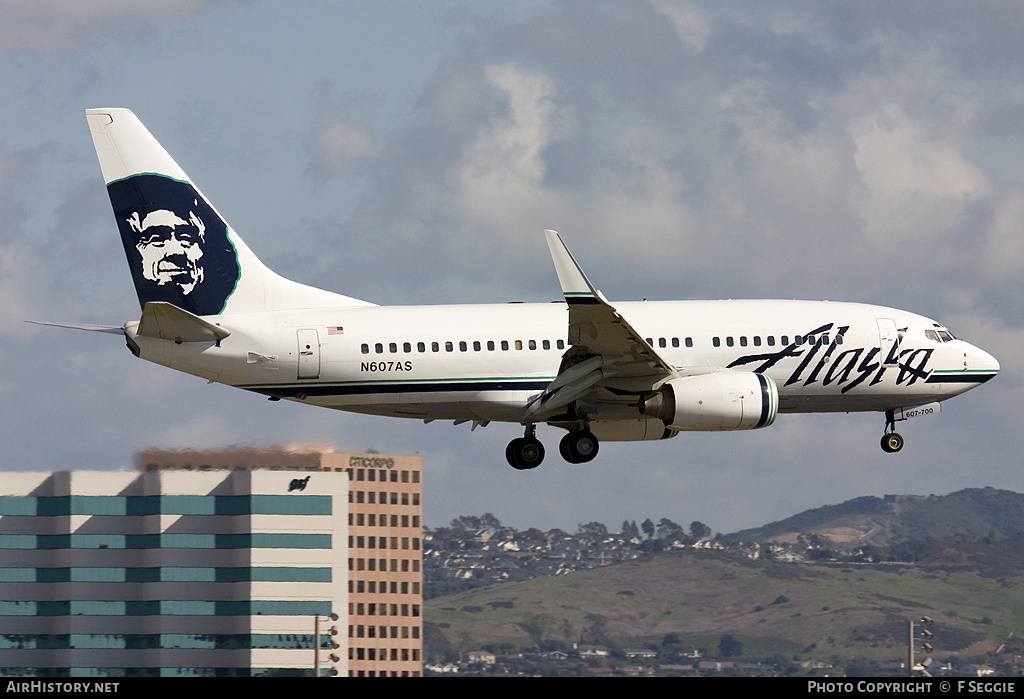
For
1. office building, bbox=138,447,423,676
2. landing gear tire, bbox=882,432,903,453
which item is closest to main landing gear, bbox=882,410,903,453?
landing gear tire, bbox=882,432,903,453

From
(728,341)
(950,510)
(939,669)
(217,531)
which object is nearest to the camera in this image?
(728,341)

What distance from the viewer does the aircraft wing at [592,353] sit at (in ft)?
142

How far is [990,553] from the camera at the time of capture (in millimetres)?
110438

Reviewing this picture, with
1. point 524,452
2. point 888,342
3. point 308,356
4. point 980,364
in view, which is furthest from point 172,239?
point 980,364

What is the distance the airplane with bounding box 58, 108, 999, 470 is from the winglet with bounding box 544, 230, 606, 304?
0.37 metres

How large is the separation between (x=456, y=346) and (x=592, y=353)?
3.92m

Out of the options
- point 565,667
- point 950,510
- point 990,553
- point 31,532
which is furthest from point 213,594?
point 950,510

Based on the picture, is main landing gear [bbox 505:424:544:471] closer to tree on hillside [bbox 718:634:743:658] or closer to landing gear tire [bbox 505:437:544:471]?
landing gear tire [bbox 505:437:544:471]

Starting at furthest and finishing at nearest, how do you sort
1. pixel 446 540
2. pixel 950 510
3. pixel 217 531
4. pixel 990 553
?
1. pixel 950 510
2. pixel 446 540
3. pixel 990 553
4. pixel 217 531

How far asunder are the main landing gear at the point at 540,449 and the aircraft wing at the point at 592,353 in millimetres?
1625

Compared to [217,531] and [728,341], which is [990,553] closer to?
[217,531]

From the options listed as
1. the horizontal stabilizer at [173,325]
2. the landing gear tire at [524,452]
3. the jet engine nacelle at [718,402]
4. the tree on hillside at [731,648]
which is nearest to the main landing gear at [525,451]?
the landing gear tire at [524,452]

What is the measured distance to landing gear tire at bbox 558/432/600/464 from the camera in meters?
47.6

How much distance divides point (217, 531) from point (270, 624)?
831 cm
